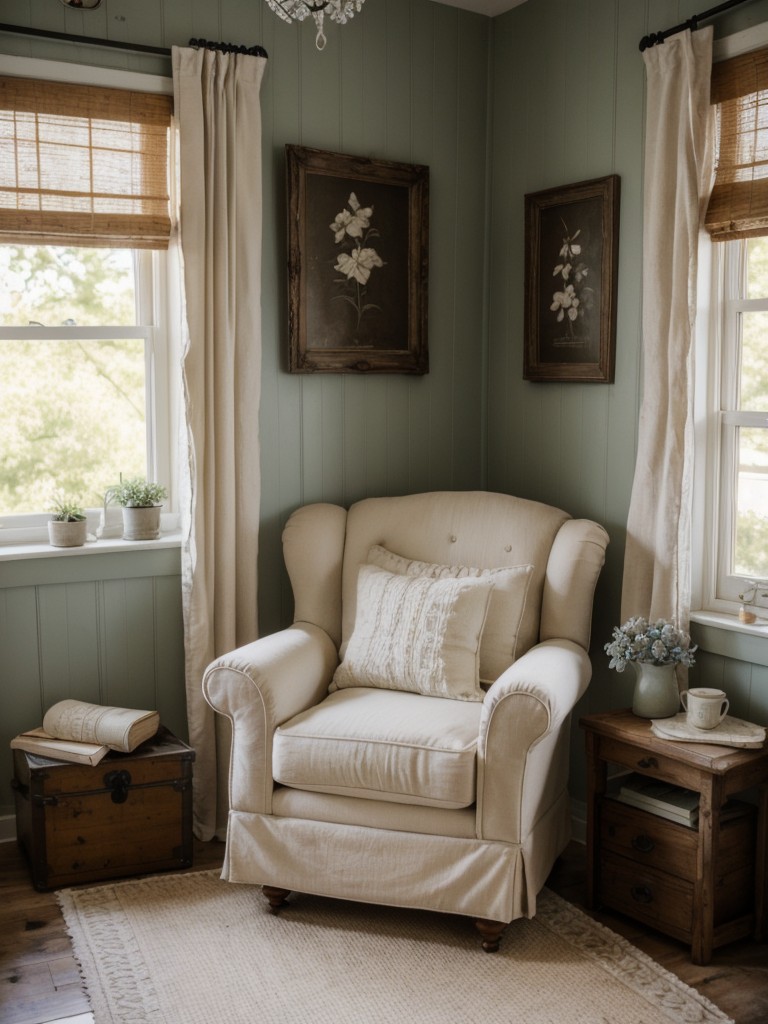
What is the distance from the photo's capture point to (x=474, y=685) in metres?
2.88

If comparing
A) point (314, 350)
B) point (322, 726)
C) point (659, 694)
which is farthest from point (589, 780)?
point (314, 350)

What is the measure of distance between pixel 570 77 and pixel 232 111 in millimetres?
1091

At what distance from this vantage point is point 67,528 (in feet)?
10.2

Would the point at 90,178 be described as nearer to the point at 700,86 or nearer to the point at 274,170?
the point at 274,170

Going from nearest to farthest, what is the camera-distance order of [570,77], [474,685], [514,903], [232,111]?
[514,903], [474,685], [232,111], [570,77]

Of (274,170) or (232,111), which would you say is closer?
(232,111)

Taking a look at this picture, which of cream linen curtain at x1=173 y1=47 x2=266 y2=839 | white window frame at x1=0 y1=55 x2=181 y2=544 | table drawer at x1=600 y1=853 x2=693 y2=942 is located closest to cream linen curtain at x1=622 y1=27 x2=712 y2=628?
table drawer at x1=600 y1=853 x2=693 y2=942

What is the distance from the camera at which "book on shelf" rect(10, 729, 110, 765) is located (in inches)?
111

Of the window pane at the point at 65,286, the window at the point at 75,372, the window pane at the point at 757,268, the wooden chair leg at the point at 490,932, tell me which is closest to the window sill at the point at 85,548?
the window at the point at 75,372

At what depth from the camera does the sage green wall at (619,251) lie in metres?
3.07

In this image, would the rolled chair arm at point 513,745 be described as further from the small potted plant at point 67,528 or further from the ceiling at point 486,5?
the ceiling at point 486,5

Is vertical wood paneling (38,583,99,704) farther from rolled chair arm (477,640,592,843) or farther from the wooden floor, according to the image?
rolled chair arm (477,640,592,843)

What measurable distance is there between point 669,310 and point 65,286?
1.81 metres

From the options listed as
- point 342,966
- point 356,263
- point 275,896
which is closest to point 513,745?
point 342,966
